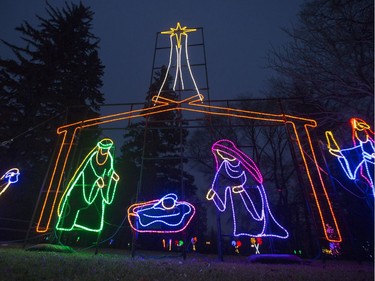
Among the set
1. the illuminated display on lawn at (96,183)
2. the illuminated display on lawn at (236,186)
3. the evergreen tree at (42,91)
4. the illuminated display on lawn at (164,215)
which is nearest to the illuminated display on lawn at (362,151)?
the illuminated display on lawn at (236,186)

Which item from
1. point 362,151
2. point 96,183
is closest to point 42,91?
point 96,183

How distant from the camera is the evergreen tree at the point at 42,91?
13.4m

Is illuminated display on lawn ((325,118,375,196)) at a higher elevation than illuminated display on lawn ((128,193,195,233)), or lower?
higher

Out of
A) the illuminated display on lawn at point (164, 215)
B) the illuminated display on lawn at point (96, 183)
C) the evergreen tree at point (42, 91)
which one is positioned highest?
the evergreen tree at point (42, 91)

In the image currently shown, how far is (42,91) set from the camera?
14352mm

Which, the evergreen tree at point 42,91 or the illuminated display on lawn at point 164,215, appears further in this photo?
the evergreen tree at point 42,91

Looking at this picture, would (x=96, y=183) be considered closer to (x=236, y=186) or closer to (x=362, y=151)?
(x=236, y=186)

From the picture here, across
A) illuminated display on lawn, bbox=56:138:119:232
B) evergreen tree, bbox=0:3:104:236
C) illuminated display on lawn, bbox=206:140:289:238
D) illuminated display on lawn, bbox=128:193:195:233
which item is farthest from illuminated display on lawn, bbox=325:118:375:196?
evergreen tree, bbox=0:3:104:236

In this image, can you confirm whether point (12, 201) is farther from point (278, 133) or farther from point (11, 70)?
point (278, 133)

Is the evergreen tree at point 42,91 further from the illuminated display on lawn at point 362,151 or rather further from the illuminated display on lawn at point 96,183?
the illuminated display on lawn at point 362,151

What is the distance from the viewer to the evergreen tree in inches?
529

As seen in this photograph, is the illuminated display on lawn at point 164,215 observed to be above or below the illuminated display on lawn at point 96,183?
below

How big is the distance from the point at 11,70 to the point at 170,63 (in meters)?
11.0

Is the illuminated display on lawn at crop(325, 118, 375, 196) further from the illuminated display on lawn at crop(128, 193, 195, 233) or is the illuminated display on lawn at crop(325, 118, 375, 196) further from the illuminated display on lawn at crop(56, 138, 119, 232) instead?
the illuminated display on lawn at crop(56, 138, 119, 232)
